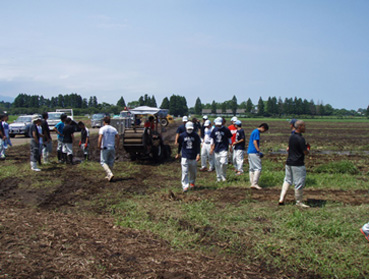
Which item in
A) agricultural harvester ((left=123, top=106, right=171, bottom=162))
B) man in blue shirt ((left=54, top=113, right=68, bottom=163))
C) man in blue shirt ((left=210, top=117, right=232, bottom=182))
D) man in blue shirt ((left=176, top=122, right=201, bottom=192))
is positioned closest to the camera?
man in blue shirt ((left=176, top=122, right=201, bottom=192))

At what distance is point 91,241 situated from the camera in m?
5.38

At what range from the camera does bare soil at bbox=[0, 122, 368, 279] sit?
4.51 metres

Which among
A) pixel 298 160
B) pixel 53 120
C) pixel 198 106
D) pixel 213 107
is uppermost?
pixel 198 106

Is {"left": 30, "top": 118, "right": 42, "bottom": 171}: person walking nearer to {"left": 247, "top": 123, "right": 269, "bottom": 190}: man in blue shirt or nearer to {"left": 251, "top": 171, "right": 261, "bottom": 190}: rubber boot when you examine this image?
{"left": 247, "top": 123, "right": 269, "bottom": 190}: man in blue shirt

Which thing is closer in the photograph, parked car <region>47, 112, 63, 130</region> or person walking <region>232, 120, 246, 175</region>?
person walking <region>232, 120, 246, 175</region>

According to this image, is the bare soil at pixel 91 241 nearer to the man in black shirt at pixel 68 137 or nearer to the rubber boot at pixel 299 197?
the rubber boot at pixel 299 197

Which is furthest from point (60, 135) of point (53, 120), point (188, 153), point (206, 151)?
point (53, 120)

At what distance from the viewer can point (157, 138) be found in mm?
14414

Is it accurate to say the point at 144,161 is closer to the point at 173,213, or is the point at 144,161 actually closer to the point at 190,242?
the point at 173,213

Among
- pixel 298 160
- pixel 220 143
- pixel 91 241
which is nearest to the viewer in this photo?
pixel 91 241

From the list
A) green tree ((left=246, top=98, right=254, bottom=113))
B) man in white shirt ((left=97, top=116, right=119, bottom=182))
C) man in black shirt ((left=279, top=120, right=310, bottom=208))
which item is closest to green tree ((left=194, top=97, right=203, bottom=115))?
green tree ((left=246, top=98, right=254, bottom=113))

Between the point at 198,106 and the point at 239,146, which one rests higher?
the point at 198,106

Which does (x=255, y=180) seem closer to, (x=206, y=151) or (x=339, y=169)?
(x=206, y=151)

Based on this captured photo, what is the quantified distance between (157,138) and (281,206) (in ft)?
26.2
